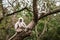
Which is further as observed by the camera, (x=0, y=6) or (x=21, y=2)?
(x=21, y=2)

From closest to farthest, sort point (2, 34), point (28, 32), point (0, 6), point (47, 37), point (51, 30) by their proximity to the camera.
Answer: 1. point (28, 32)
2. point (0, 6)
3. point (2, 34)
4. point (51, 30)
5. point (47, 37)

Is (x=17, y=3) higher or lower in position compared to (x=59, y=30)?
higher

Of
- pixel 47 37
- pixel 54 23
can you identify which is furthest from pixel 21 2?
pixel 47 37

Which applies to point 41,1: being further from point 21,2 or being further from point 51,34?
point 51,34

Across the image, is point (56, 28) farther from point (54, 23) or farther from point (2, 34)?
point (2, 34)

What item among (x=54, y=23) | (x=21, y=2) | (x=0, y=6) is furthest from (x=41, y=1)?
(x=54, y=23)

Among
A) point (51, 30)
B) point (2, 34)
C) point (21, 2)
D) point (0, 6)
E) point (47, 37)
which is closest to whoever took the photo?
point (0, 6)

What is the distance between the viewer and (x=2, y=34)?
9172 mm

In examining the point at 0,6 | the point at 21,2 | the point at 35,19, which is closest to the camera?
the point at 35,19

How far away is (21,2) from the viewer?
25.5ft

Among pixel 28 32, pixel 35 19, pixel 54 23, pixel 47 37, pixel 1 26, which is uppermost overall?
pixel 35 19

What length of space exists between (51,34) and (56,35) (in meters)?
0.29

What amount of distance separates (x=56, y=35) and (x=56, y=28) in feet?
1.33

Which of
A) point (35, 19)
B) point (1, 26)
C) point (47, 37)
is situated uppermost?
point (35, 19)
